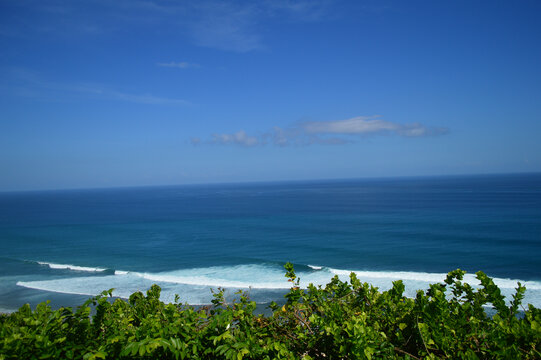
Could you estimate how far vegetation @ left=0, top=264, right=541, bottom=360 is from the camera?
3729 millimetres

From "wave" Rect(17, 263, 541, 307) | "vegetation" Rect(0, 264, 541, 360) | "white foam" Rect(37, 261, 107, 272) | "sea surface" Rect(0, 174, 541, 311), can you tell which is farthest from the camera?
"white foam" Rect(37, 261, 107, 272)

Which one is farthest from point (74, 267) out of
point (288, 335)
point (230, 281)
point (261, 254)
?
point (288, 335)

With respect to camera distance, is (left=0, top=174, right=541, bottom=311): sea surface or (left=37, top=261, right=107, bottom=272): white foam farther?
(left=37, top=261, right=107, bottom=272): white foam

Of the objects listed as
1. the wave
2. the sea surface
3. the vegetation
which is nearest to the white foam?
the sea surface

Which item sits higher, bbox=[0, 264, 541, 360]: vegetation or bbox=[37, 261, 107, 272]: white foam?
bbox=[0, 264, 541, 360]: vegetation

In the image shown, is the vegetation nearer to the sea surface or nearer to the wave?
the sea surface

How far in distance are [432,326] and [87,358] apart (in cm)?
405

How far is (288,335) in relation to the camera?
4875 mm

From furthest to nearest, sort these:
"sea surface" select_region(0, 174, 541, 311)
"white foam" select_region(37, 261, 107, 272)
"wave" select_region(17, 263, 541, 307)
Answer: "white foam" select_region(37, 261, 107, 272) < "sea surface" select_region(0, 174, 541, 311) < "wave" select_region(17, 263, 541, 307)

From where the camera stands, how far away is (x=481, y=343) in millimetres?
4230

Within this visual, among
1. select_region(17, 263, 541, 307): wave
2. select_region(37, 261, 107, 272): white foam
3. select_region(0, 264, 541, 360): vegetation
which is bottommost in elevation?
select_region(17, 263, 541, 307): wave

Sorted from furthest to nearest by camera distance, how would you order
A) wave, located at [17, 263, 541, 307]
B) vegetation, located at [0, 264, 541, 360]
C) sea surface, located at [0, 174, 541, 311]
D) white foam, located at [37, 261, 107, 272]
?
white foam, located at [37, 261, 107, 272], sea surface, located at [0, 174, 541, 311], wave, located at [17, 263, 541, 307], vegetation, located at [0, 264, 541, 360]

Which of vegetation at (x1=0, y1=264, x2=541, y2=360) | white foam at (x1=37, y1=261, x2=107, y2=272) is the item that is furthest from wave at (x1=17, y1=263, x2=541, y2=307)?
vegetation at (x1=0, y1=264, x2=541, y2=360)

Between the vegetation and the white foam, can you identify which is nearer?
the vegetation
